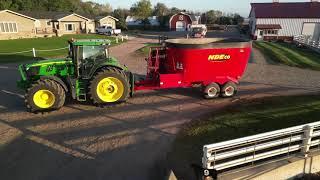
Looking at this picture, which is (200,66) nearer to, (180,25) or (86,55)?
(86,55)

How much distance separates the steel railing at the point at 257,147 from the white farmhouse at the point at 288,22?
120 feet

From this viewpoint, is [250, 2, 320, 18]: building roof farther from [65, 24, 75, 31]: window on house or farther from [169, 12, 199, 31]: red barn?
[65, 24, 75, 31]: window on house

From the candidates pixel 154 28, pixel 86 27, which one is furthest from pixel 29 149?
pixel 154 28

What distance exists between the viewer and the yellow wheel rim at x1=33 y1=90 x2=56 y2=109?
32.8ft

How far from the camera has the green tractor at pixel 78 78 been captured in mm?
10047

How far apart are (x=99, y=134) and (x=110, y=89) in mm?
2618

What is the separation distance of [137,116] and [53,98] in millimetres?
3152

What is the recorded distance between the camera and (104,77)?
1032 centimetres

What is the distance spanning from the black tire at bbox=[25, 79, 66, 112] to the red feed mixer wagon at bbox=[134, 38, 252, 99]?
307 cm

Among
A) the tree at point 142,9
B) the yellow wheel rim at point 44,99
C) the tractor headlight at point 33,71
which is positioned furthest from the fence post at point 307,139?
the tree at point 142,9

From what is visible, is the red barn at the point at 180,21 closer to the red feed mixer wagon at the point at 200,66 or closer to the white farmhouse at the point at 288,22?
the white farmhouse at the point at 288,22

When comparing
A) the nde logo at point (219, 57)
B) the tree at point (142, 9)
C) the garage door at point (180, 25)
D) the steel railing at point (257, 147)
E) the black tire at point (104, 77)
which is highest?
the tree at point (142, 9)

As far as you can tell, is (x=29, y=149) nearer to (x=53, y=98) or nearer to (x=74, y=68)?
(x=53, y=98)

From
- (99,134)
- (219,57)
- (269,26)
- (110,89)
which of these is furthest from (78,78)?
(269,26)
